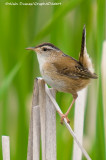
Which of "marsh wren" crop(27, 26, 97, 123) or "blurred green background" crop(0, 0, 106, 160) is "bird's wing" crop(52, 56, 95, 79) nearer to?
"marsh wren" crop(27, 26, 97, 123)

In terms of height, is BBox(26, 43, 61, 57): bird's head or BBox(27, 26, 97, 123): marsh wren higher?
BBox(26, 43, 61, 57): bird's head

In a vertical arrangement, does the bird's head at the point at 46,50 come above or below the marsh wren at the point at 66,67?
above

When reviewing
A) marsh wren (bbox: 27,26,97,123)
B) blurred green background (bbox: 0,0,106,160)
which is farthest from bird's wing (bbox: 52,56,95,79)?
blurred green background (bbox: 0,0,106,160)

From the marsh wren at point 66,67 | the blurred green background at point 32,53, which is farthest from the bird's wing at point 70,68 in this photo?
the blurred green background at point 32,53

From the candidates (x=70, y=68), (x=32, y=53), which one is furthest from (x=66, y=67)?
(x=32, y=53)

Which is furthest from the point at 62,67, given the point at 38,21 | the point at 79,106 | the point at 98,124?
the point at 38,21

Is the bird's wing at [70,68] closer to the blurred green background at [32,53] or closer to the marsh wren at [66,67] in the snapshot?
→ the marsh wren at [66,67]
